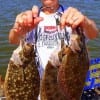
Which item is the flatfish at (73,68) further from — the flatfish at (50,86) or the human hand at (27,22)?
the human hand at (27,22)

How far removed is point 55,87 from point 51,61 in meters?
0.25

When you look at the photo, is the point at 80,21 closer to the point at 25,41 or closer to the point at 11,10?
the point at 25,41

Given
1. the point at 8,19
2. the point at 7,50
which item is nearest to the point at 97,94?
the point at 7,50

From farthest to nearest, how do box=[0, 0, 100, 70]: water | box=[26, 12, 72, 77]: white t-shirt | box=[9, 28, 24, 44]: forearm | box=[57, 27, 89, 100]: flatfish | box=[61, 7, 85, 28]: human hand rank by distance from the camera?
box=[0, 0, 100, 70]: water
box=[26, 12, 72, 77]: white t-shirt
box=[9, 28, 24, 44]: forearm
box=[57, 27, 89, 100]: flatfish
box=[61, 7, 85, 28]: human hand

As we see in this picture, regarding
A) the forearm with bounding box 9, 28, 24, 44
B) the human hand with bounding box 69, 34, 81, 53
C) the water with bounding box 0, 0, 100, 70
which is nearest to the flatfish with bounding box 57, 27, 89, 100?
the human hand with bounding box 69, 34, 81, 53

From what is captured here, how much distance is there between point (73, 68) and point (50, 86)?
0.80 ft

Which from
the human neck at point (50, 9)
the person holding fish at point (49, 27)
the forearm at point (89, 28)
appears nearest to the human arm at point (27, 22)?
the person holding fish at point (49, 27)

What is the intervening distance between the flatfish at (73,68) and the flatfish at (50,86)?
0.17 feet

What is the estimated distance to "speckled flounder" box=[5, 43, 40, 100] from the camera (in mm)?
3215

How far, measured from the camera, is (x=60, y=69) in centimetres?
319

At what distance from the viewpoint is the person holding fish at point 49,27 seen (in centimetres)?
310

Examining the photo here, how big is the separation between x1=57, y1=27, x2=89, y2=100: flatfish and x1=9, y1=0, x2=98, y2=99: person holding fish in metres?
0.05

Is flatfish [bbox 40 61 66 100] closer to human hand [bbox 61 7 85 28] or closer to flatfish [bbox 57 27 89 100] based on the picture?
flatfish [bbox 57 27 89 100]

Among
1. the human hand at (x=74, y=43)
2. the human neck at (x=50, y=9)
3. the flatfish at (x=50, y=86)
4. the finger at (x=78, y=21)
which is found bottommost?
the flatfish at (x=50, y=86)
